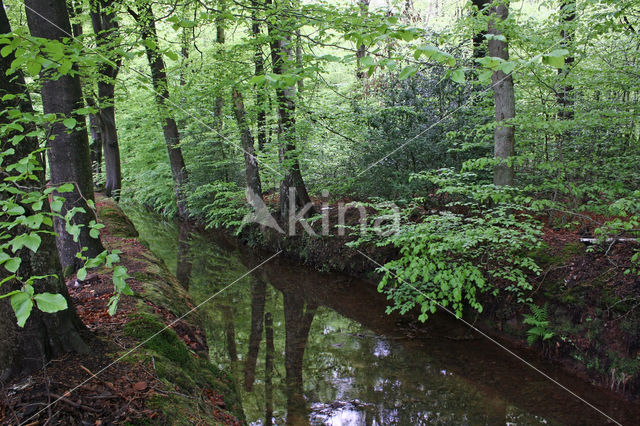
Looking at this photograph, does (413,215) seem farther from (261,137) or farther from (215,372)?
(261,137)

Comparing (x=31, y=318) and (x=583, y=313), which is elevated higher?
(x=31, y=318)

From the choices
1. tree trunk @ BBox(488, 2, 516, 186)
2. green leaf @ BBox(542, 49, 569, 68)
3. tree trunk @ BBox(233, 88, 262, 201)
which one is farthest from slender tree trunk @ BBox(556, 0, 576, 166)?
tree trunk @ BBox(233, 88, 262, 201)

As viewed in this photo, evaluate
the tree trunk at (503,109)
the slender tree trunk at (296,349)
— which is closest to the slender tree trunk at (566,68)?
the tree trunk at (503,109)

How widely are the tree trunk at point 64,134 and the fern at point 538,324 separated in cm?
563

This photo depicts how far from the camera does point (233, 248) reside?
12008mm

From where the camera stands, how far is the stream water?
427 cm

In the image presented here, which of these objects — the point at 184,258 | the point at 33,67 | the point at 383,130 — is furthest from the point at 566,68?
the point at 184,258

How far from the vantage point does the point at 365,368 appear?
518 centimetres

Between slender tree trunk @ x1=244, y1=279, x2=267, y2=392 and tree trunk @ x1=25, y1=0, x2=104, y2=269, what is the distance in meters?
2.49

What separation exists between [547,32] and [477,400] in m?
5.53

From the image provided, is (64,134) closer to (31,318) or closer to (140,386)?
(31,318)

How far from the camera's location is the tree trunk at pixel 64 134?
4180 millimetres

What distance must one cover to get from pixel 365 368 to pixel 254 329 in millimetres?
2089

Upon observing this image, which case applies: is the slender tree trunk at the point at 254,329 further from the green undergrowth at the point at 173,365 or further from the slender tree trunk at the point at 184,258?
the slender tree trunk at the point at 184,258
